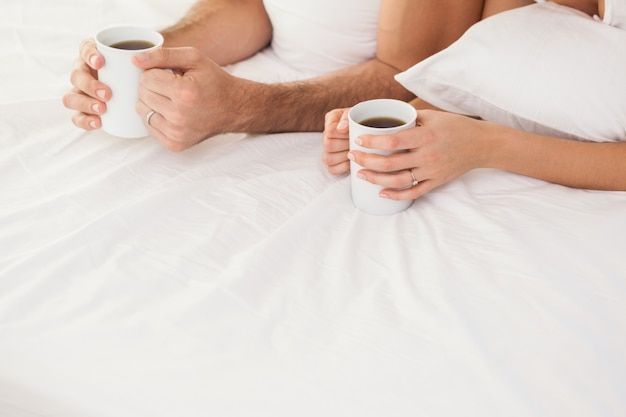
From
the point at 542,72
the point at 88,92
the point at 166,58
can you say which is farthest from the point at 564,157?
the point at 88,92

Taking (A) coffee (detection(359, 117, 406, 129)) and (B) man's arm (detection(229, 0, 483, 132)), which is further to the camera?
(B) man's arm (detection(229, 0, 483, 132))

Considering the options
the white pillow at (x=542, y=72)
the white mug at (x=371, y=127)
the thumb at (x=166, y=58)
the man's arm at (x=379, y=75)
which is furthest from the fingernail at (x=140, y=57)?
the white pillow at (x=542, y=72)

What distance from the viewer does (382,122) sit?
3.96 ft

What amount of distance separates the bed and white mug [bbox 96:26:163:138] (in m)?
0.05

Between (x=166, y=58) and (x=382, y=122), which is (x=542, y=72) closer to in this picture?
(x=382, y=122)

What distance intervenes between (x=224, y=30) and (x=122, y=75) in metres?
0.44

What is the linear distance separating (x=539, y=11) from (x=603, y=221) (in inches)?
14.7

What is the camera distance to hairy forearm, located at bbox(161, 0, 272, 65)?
63.6 inches

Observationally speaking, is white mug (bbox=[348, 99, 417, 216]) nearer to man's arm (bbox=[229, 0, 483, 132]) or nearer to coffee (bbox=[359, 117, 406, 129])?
coffee (bbox=[359, 117, 406, 129])

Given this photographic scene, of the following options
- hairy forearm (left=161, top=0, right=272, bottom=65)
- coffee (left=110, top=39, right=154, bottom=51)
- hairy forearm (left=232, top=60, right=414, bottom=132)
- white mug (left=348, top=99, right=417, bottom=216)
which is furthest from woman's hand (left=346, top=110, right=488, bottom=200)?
hairy forearm (left=161, top=0, right=272, bottom=65)

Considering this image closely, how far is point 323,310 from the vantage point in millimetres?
1009

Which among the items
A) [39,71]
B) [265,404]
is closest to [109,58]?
[39,71]

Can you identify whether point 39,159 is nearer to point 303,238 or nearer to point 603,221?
point 303,238

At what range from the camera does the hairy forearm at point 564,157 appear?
4.05 ft
